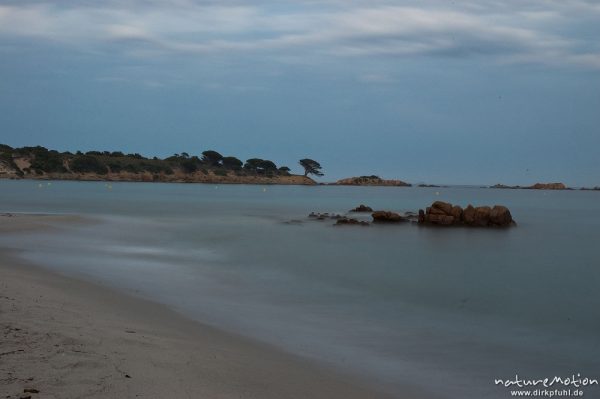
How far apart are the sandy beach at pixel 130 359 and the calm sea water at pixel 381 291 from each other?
795mm

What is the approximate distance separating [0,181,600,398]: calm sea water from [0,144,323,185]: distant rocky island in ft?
376

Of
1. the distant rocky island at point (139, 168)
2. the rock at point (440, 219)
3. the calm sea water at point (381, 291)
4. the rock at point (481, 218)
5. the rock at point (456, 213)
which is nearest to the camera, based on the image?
the calm sea water at point (381, 291)

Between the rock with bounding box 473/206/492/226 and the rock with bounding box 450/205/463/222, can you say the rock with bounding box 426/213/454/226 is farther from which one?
the rock with bounding box 473/206/492/226

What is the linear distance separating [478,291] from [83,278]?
9.77 m

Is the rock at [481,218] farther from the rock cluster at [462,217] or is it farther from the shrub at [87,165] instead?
the shrub at [87,165]

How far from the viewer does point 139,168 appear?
502ft

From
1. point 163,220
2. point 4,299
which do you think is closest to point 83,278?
point 4,299

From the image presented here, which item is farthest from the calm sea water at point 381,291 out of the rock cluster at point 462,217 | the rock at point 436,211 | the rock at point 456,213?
the rock at point 436,211

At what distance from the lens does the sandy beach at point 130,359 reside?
17.5 ft

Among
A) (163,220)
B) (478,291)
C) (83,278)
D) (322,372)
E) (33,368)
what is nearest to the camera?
(33,368)

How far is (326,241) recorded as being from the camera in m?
28.2

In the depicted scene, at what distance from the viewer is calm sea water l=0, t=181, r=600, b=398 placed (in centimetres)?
866

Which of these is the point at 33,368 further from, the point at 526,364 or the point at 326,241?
the point at 326,241

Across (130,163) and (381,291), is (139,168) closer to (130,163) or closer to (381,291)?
(130,163)
